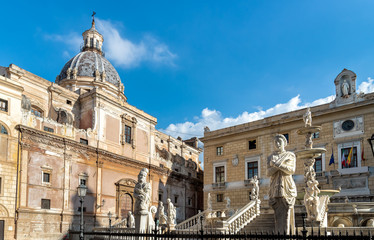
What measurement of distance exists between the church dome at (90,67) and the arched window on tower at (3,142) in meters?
19.2

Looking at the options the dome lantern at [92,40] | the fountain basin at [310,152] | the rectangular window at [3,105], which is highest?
the dome lantern at [92,40]

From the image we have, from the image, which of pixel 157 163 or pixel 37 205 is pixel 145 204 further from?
pixel 157 163

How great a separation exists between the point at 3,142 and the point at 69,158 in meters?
5.12

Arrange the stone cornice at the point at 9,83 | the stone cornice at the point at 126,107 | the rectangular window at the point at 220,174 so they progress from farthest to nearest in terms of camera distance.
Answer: the rectangular window at the point at 220,174 → the stone cornice at the point at 126,107 → the stone cornice at the point at 9,83

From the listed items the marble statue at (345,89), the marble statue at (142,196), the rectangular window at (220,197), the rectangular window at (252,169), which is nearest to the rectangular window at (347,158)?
the marble statue at (345,89)

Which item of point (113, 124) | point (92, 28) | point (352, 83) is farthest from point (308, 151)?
point (92, 28)

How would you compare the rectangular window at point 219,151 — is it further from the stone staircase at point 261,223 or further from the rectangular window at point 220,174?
the stone staircase at point 261,223

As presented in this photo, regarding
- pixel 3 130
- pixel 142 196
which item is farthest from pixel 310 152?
pixel 3 130

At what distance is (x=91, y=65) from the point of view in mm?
42531

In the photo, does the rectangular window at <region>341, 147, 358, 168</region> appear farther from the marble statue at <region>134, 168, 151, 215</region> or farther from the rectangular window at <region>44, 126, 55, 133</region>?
the rectangular window at <region>44, 126, 55, 133</region>

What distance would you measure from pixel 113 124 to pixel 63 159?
6.25 meters

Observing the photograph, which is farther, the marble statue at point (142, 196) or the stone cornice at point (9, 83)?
the stone cornice at point (9, 83)

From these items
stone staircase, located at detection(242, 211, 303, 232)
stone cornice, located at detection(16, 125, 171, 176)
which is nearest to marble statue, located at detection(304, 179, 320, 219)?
stone staircase, located at detection(242, 211, 303, 232)

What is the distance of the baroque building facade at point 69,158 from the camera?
72.8 feet
